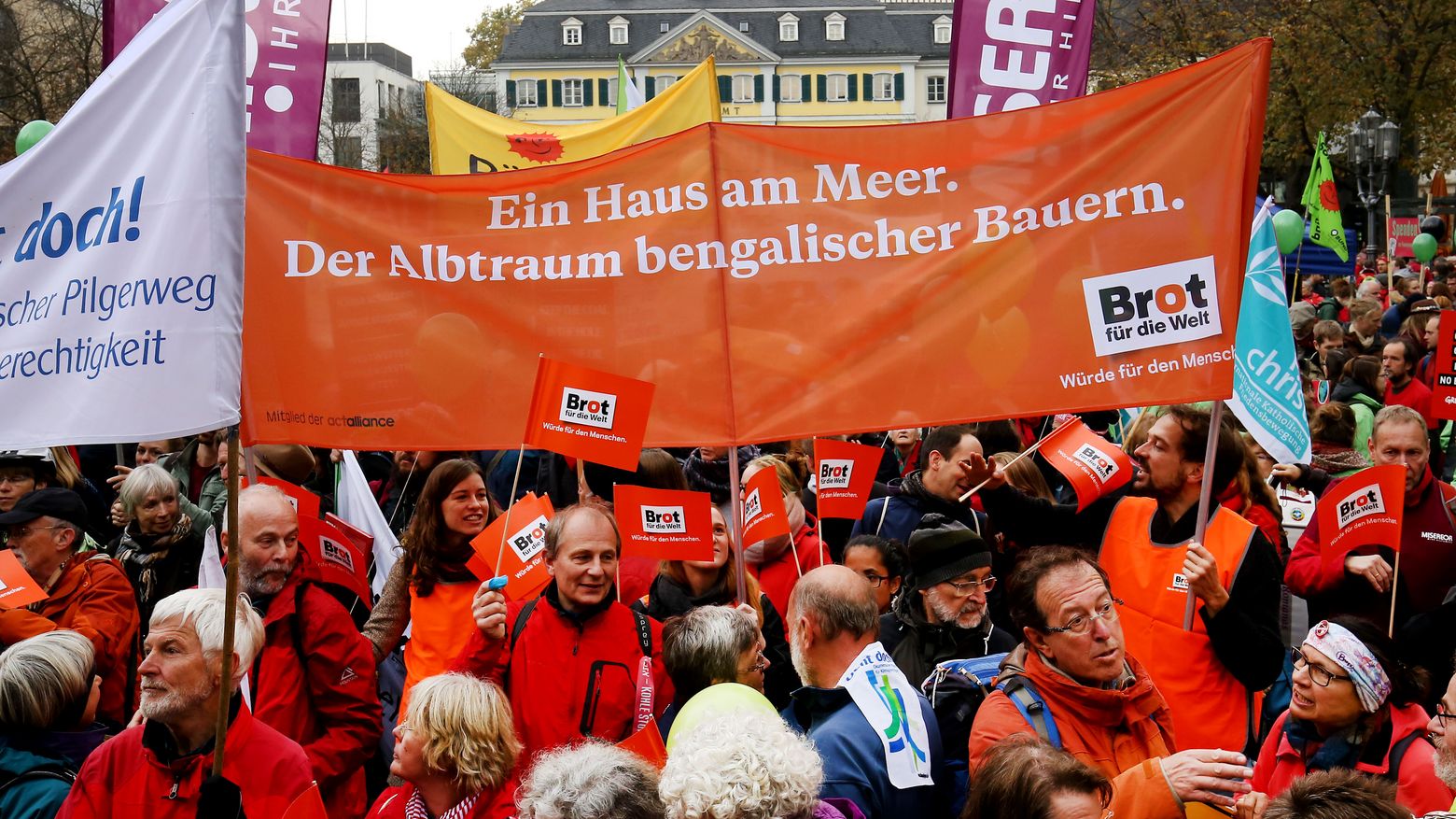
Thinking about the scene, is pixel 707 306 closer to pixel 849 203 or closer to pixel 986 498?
pixel 849 203

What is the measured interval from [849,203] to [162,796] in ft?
9.02

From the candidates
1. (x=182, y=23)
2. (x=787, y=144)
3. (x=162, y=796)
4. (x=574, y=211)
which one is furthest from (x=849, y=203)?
(x=162, y=796)

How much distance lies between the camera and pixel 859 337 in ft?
Result: 16.1

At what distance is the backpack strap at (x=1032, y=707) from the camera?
142 inches

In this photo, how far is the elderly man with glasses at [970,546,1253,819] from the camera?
3.64m

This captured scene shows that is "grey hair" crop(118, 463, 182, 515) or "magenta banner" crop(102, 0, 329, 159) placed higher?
"magenta banner" crop(102, 0, 329, 159)


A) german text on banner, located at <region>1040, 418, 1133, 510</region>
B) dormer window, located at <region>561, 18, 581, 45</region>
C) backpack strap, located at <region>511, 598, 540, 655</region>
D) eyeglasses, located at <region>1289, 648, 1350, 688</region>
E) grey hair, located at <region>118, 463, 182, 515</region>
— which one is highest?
dormer window, located at <region>561, 18, 581, 45</region>

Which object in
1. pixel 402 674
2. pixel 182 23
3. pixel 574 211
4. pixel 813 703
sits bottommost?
pixel 402 674

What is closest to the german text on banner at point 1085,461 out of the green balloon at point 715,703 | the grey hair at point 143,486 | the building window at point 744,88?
the green balloon at point 715,703

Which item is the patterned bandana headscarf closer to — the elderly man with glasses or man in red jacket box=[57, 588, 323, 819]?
the elderly man with glasses

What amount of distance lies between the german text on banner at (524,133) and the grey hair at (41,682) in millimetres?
6511

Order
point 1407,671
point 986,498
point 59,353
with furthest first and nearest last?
point 986,498 → point 1407,671 → point 59,353

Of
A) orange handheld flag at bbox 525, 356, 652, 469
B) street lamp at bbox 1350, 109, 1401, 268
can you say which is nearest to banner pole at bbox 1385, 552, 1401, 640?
orange handheld flag at bbox 525, 356, 652, 469

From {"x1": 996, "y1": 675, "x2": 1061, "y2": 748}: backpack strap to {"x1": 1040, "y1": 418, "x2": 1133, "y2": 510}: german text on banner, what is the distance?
163 centimetres
